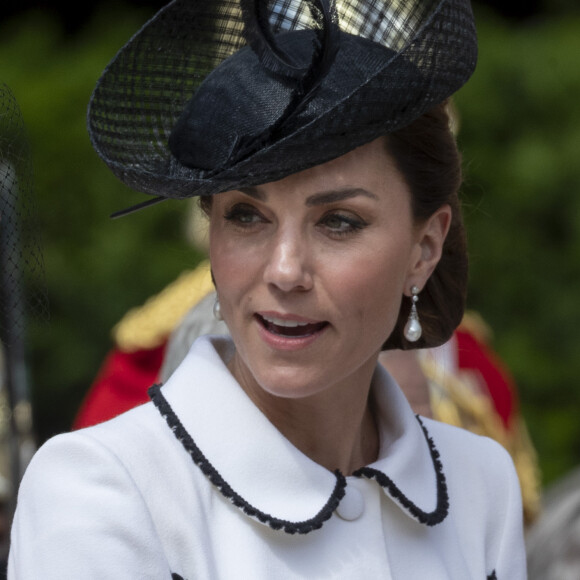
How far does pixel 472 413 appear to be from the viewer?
3990mm

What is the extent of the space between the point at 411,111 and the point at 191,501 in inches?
28.4

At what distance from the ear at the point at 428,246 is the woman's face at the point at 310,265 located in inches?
4.5

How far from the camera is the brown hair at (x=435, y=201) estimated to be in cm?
213

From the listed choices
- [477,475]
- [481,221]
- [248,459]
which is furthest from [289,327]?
[481,221]

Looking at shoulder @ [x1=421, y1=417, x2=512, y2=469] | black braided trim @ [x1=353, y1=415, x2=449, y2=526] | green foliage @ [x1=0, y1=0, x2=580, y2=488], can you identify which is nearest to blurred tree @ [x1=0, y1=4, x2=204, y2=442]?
green foliage @ [x1=0, y1=0, x2=580, y2=488]

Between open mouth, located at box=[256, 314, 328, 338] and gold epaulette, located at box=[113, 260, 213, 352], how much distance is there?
1849 millimetres

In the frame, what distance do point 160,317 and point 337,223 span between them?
2.05 meters

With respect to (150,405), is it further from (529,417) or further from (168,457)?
(529,417)

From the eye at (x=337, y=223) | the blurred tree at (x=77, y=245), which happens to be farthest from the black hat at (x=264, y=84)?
the blurred tree at (x=77, y=245)

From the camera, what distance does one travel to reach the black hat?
1.94 metres

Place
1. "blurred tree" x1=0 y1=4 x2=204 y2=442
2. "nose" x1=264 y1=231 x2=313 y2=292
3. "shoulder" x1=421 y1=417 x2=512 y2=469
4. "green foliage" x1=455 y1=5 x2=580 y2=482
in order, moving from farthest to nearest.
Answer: "green foliage" x1=455 y1=5 x2=580 y2=482, "blurred tree" x1=0 y1=4 x2=204 y2=442, "shoulder" x1=421 y1=417 x2=512 y2=469, "nose" x1=264 y1=231 x2=313 y2=292

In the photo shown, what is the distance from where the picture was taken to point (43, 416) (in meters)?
5.43

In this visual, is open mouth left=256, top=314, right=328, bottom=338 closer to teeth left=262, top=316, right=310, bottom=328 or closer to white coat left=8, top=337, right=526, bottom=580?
teeth left=262, top=316, right=310, bottom=328

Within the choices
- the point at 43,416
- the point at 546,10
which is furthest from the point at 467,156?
the point at 43,416
